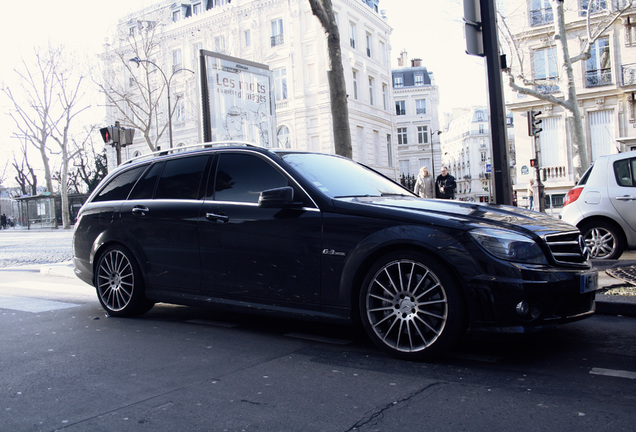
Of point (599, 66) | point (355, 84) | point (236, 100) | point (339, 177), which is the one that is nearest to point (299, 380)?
point (339, 177)

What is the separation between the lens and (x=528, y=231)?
3904 millimetres

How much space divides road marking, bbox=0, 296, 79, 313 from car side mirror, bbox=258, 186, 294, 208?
351 centimetres

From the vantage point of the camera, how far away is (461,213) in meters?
4.12

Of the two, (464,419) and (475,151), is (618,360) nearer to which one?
(464,419)

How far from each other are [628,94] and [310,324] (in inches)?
1232

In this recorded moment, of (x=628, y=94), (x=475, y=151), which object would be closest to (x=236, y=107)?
(x=628, y=94)

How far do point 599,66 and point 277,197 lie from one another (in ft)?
105

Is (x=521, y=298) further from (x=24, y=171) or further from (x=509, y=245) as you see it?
(x=24, y=171)

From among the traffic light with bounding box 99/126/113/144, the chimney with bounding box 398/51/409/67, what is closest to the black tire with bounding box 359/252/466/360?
the traffic light with bounding box 99/126/113/144

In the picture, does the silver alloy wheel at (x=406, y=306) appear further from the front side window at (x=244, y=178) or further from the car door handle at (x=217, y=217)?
the car door handle at (x=217, y=217)

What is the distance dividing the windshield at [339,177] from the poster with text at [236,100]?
19.6 ft

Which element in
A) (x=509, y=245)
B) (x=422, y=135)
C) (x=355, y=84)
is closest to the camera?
(x=509, y=245)

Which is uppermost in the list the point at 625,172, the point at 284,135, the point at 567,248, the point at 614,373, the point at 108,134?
the point at 284,135

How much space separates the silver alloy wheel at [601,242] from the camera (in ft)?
27.9
